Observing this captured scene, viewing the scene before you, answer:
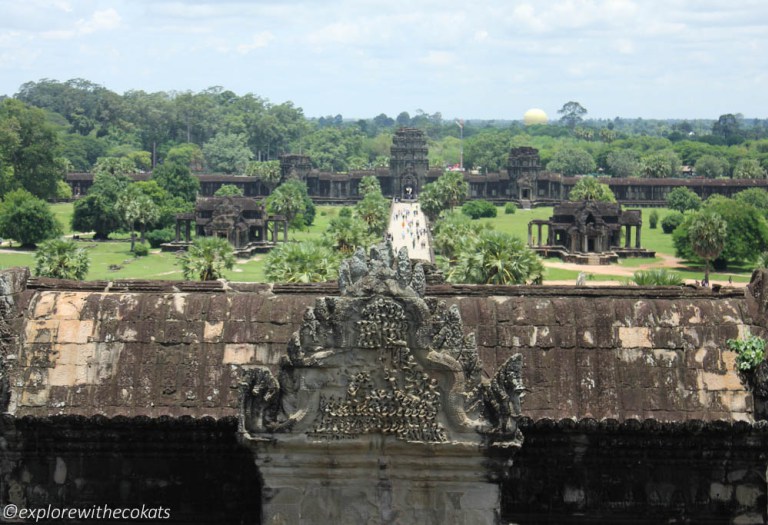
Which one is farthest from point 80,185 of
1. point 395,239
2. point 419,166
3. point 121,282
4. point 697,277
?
point 121,282

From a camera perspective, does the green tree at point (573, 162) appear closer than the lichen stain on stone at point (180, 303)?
No

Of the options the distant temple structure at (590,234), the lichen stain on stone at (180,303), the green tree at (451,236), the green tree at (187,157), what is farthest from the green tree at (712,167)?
the lichen stain on stone at (180,303)

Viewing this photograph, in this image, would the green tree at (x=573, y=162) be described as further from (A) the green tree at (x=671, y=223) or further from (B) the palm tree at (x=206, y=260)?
(B) the palm tree at (x=206, y=260)

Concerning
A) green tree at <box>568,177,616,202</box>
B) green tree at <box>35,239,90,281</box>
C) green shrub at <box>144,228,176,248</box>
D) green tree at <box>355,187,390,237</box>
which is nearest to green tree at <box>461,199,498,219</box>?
green tree at <box>568,177,616,202</box>

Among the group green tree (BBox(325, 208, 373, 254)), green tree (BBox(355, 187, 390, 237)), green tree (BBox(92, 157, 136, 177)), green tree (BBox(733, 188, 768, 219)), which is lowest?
green tree (BBox(733, 188, 768, 219))

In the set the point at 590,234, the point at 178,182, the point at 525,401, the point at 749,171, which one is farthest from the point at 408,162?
the point at 525,401

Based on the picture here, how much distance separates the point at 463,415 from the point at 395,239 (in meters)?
82.4

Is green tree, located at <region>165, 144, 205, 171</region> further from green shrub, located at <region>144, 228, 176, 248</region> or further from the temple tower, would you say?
green shrub, located at <region>144, 228, 176, 248</region>

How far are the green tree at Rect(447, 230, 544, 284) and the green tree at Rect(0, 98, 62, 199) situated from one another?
257 ft

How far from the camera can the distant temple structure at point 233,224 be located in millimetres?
96750

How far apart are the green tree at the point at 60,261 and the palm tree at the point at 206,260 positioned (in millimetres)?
5002

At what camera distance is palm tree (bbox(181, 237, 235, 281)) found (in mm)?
54500

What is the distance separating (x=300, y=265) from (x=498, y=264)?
Answer: 8.02m

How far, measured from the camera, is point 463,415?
12.2 metres
